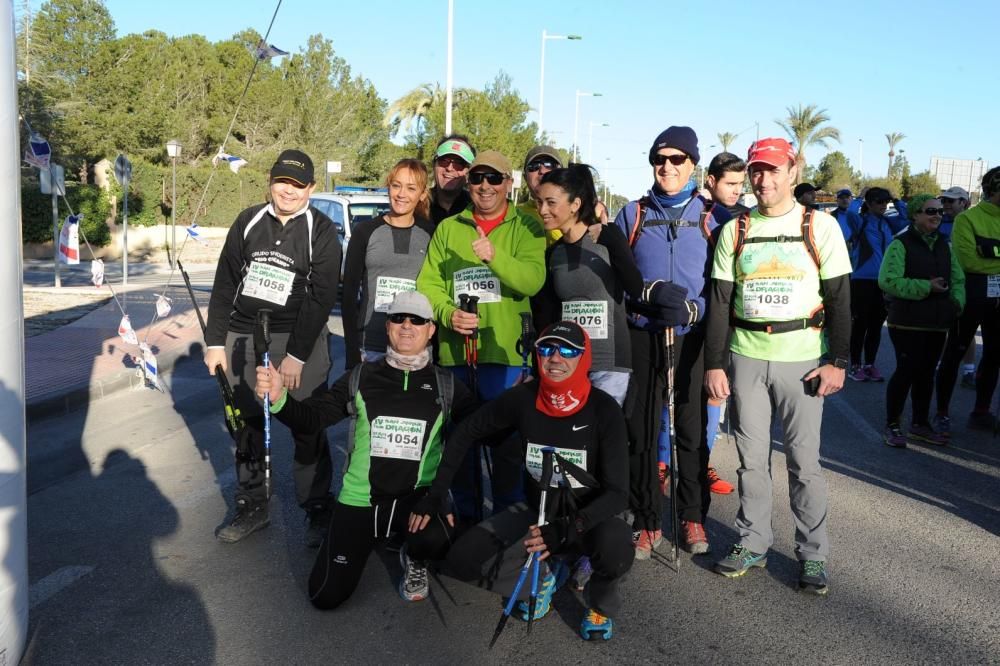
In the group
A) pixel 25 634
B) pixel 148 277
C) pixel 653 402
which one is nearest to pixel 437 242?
pixel 653 402

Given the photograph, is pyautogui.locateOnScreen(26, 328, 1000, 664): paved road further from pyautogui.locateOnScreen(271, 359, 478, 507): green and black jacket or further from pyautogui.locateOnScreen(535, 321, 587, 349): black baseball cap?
pyautogui.locateOnScreen(535, 321, 587, 349): black baseball cap

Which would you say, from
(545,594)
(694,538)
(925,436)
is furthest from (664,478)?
(925,436)

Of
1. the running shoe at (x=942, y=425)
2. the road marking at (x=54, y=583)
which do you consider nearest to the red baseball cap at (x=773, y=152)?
the road marking at (x=54, y=583)

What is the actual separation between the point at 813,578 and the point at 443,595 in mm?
1740

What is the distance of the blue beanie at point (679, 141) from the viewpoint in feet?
14.6

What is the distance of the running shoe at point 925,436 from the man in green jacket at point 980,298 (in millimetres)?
172

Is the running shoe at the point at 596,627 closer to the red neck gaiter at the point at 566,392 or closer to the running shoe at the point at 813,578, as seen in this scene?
the red neck gaiter at the point at 566,392

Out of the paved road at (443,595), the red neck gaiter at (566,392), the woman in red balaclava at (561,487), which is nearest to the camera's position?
the paved road at (443,595)

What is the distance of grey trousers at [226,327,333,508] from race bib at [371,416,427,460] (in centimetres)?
58

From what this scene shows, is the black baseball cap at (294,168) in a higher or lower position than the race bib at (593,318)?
higher

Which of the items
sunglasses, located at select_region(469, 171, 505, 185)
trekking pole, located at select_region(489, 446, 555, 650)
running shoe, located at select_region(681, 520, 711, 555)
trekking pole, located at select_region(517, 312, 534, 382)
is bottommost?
running shoe, located at select_region(681, 520, 711, 555)

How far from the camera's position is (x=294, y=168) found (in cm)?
456

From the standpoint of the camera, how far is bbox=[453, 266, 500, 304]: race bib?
175 inches

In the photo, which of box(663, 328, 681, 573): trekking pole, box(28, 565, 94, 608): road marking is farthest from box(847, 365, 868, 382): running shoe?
box(28, 565, 94, 608): road marking
